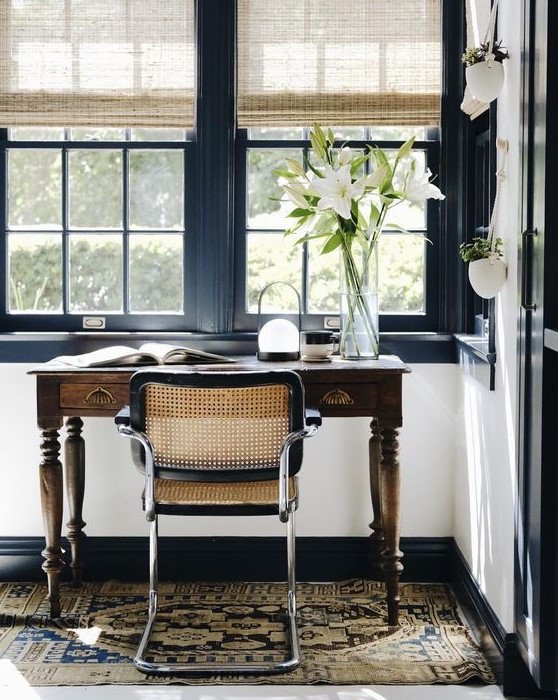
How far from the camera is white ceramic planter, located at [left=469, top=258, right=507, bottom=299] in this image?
325cm

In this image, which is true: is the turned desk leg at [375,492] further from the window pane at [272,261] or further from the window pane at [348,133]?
the window pane at [348,133]

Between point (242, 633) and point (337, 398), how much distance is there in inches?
35.4

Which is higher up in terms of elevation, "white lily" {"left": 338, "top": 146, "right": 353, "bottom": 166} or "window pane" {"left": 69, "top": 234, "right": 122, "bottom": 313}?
"white lily" {"left": 338, "top": 146, "right": 353, "bottom": 166}

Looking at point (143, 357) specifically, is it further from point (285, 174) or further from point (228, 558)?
point (228, 558)

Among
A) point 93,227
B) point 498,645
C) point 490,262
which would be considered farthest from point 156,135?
point 498,645

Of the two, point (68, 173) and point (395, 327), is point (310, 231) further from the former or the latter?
point (68, 173)

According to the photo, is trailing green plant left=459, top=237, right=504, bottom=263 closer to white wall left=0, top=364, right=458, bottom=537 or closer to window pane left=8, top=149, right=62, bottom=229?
white wall left=0, top=364, right=458, bottom=537

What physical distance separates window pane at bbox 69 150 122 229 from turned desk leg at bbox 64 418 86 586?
869 millimetres

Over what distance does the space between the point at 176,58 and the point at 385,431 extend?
1745mm

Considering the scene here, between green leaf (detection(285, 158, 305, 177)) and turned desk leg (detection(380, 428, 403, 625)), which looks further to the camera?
green leaf (detection(285, 158, 305, 177))

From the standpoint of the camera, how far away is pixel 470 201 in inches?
167

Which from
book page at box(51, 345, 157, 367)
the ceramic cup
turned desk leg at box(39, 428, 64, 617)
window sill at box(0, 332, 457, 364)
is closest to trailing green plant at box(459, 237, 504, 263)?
the ceramic cup

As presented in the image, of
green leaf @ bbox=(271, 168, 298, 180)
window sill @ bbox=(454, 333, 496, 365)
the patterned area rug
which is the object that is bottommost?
the patterned area rug

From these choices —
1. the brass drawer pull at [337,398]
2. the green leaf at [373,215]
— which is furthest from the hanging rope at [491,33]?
the brass drawer pull at [337,398]
